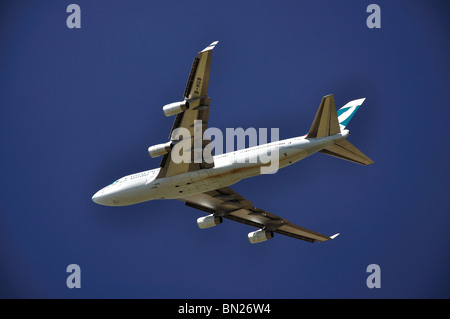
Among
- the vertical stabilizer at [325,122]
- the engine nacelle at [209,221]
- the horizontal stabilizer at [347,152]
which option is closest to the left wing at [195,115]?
the vertical stabilizer at [325,122]

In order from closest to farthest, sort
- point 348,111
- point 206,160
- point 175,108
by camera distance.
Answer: point 175,108 < point 206,160 < point 348,111

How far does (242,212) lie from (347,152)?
1146 cm

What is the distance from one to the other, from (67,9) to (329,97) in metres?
24.7

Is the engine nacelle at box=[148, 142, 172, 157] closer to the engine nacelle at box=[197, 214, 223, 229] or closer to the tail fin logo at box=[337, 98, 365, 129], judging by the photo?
the engine nacelle at box=[197, 214, 223, 229]

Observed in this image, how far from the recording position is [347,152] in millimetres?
39812

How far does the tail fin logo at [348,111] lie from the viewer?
4280 centimetres

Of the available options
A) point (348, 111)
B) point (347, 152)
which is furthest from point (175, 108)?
point (348, 111)

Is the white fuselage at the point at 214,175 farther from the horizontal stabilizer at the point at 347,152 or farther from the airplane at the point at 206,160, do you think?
the horizontal stabilizer at the point at 347,152

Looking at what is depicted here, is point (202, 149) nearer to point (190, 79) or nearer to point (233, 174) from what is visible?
point (233, 174)

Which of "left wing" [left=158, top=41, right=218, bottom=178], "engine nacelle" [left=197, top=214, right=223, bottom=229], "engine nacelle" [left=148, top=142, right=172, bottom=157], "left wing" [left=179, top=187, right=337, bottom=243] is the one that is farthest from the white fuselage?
"engine nacelle" [left=197, top=214, right=223, bottom=229]

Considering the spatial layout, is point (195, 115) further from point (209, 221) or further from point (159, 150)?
point (209, 221)

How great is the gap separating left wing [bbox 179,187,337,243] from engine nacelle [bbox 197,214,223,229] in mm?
319

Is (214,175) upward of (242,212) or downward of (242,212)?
upward

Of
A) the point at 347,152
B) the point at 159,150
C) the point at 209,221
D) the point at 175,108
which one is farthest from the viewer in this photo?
the point at 209,221
